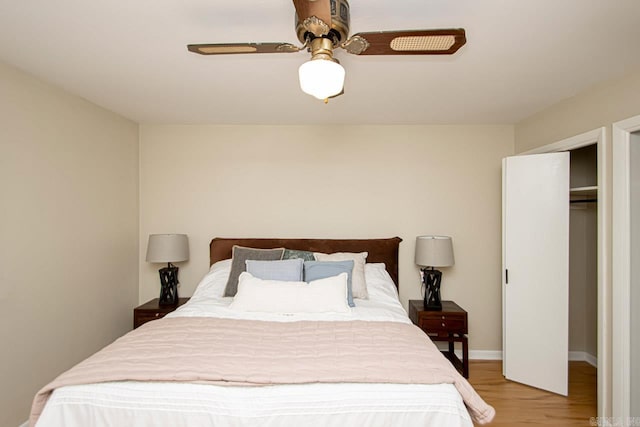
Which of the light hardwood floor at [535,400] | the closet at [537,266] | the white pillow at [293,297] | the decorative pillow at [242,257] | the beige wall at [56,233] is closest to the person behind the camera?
the beige wall at [56,233]

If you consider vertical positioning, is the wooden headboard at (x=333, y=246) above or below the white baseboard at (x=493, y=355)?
above

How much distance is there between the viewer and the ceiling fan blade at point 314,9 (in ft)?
3.88

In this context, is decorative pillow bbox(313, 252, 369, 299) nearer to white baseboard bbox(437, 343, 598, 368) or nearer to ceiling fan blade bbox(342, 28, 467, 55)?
white baseboard bbox(437, 343, 598, 368)

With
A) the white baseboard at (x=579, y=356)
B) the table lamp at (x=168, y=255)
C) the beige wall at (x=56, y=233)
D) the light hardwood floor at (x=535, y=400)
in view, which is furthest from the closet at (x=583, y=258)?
the beige wall at (x=56, y=233)

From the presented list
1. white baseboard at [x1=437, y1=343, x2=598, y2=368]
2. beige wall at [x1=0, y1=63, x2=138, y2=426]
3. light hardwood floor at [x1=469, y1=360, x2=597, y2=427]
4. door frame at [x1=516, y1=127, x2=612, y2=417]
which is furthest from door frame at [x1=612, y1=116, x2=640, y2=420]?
beige wall at [x1=0, y1=63, x2=138, y2=426]

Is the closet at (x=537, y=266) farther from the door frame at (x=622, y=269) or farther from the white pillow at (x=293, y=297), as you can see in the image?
the white pillow at (x=293, y=297)

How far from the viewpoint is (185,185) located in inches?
139

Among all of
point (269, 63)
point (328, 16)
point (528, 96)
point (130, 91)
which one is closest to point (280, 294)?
point (269, 63)

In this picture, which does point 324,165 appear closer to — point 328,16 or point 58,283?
point 328,16

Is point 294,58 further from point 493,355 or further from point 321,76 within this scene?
point 493,355

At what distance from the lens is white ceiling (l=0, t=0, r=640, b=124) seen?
156cm

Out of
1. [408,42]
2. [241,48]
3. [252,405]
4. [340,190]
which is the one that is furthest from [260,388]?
[340,190]

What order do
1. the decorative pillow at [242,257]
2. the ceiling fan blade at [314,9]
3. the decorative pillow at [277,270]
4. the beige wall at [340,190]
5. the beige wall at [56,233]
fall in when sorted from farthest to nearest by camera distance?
the beige wall at [340,190] < the decorative pillow at [242,257] < the decorative pillow at [277,270] < the beige wall at [56,233] < the ceiling fan blade at [314,9]

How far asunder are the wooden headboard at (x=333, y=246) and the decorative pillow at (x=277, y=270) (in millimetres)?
645
